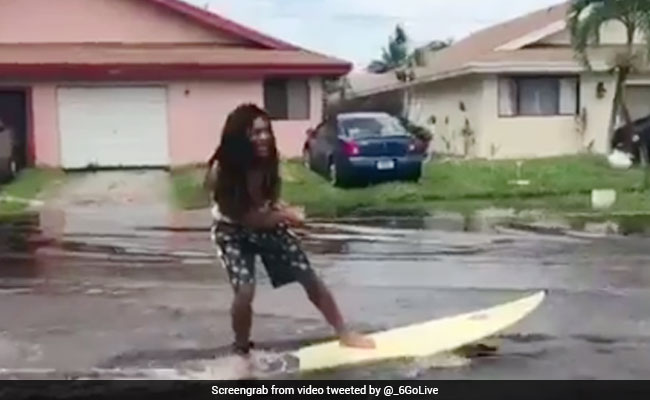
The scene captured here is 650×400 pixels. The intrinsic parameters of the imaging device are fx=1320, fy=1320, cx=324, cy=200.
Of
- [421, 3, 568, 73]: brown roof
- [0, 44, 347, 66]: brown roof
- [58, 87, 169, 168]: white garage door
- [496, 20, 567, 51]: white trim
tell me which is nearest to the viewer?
[0, 44, 347, 66]: brown roof

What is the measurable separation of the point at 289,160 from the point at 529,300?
819 inches

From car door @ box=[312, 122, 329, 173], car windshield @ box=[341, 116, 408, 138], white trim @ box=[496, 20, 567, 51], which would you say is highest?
white trim @ box=[496, 20, 567, 51]

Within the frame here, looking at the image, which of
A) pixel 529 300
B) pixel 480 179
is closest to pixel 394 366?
pixel 529 300

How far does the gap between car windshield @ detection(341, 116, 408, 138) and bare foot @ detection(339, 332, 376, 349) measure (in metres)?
16.6

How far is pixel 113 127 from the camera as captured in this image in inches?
1209

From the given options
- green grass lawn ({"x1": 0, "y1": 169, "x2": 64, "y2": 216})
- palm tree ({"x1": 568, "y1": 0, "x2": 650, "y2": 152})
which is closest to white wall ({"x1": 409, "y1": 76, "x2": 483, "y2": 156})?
palm tree ({"x1": 568, "y1": 0, "x2": 650, "y2": 152})

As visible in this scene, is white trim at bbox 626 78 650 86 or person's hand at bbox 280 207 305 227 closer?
person's hand at bbox 280 207 305 227

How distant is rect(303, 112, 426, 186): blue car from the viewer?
24.3m

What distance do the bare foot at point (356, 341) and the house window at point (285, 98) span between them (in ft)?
76.7

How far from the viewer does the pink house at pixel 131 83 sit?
30.2 metres

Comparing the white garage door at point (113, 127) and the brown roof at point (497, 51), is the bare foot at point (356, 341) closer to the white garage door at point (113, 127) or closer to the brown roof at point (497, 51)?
the white garage door at point (113, 127)

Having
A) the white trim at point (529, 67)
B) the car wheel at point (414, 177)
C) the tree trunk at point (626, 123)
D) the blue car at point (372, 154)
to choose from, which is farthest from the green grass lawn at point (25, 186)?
the tree trunk at point (626, 123)

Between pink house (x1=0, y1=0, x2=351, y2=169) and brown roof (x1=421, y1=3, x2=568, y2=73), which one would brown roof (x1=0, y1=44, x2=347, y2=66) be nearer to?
pink house (x1=0, y1=0, x2=351, y2=169)

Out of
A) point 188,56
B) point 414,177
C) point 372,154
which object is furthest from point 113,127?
point 414,177
